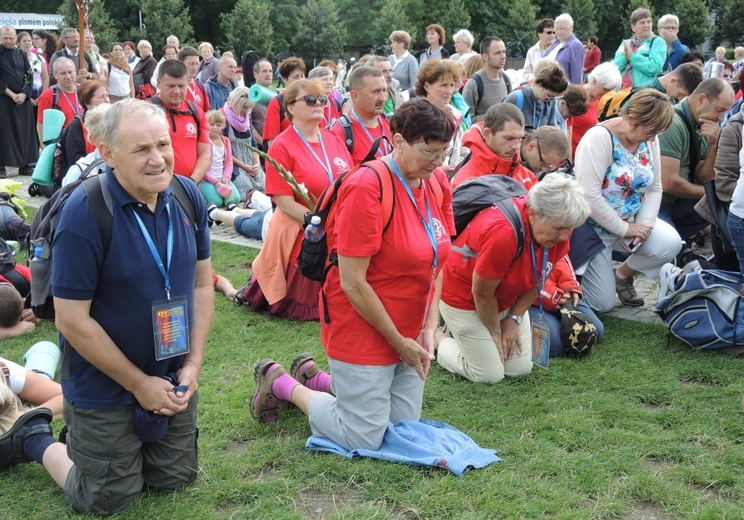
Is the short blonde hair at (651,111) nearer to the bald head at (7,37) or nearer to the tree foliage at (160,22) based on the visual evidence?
the bald head at (7,37)

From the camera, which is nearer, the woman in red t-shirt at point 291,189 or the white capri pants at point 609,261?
the woman in red t-shirt at point 291,189

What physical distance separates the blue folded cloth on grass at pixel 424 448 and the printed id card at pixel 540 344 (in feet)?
3.57

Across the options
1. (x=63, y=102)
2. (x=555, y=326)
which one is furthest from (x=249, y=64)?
(x=555, y=326)

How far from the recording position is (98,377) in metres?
3.34

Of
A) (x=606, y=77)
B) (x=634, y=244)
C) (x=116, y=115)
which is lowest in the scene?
(x=634, y=244)

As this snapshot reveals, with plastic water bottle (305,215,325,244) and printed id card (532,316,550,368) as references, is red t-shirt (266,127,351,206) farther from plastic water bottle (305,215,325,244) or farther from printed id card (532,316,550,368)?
plastic water bottle (305,215,325,244)

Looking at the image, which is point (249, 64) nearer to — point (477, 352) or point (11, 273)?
point (11, 273)

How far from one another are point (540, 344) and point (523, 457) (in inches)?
44.8

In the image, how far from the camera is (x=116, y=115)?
10.4 feet

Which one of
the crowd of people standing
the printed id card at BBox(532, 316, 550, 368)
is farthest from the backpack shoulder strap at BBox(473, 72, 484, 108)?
the printed id card at BBox(532, 316, 550, 368)

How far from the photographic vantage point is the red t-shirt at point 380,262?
12.0ft

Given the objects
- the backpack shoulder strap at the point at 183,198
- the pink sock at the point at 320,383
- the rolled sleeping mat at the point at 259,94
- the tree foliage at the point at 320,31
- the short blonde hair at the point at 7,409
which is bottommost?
the tree foliage at the point at 320,31

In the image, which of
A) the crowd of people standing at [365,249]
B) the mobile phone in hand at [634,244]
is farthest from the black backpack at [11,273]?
the mobile phone in hand at [634,244]

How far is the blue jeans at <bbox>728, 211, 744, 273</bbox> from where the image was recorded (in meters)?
5.43
